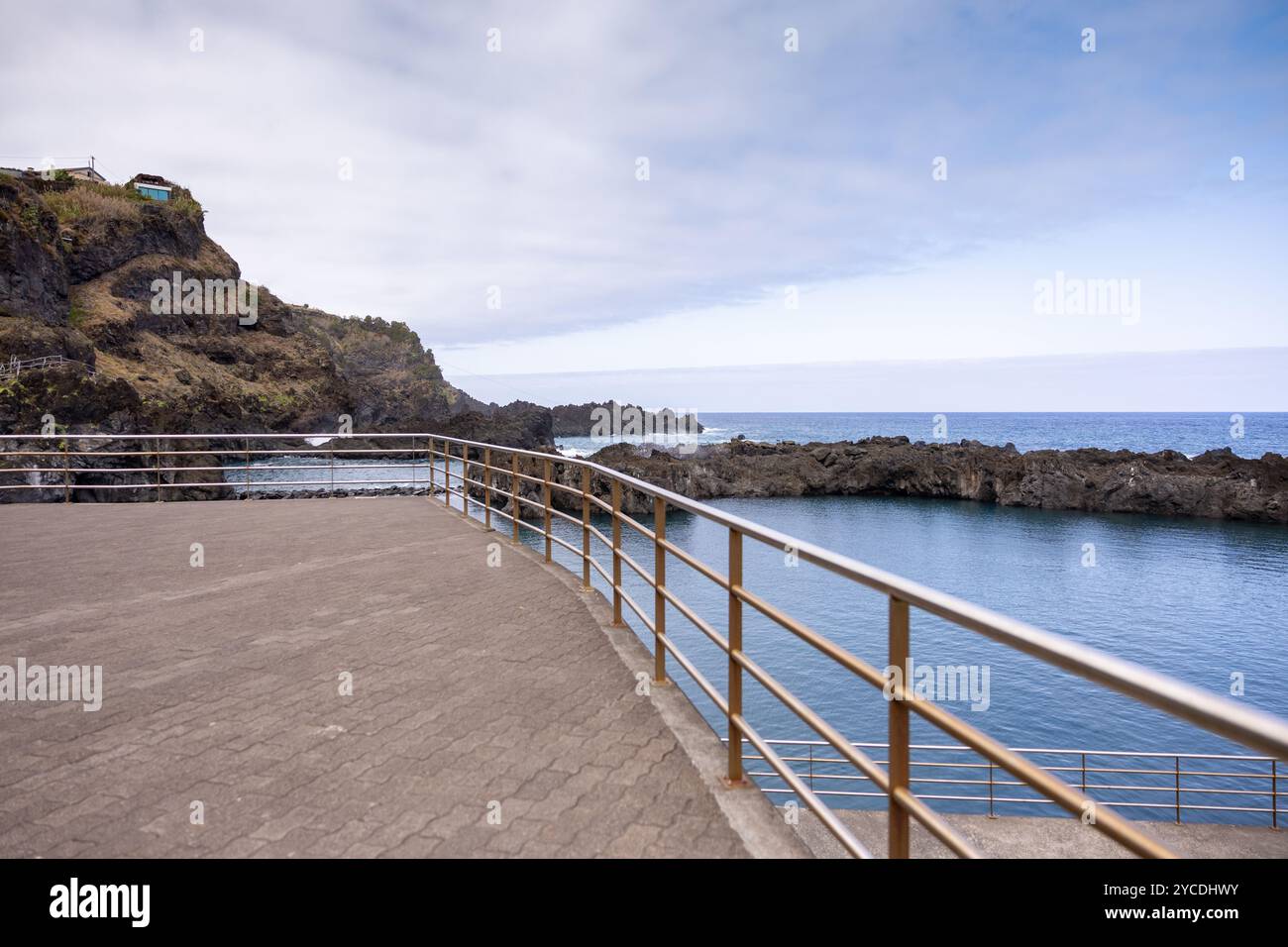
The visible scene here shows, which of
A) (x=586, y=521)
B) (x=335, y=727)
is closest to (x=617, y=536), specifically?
(x=586, y=521)

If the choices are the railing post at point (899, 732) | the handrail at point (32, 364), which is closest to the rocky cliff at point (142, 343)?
the handrail at point (32, 364)

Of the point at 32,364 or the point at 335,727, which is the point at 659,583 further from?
the point at 32,364

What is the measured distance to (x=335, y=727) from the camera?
161 inches

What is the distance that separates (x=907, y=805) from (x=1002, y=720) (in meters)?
22.1

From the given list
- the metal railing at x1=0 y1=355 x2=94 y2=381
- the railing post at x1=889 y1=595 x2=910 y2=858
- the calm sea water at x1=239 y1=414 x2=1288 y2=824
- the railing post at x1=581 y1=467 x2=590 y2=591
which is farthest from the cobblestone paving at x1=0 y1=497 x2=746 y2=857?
the metal railing at x1=0 y1=355 x2=94 y2=381

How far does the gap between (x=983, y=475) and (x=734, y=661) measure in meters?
61.4

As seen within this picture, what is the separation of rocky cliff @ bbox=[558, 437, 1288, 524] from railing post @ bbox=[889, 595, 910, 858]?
4434 centimetres

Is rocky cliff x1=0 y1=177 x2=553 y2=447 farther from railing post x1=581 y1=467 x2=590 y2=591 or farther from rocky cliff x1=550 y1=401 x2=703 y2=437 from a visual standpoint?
rocky cliff x1=550 y1=401 x2=703 y2=437

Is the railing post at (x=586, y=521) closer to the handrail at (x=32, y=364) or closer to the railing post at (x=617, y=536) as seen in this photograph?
the railing post at (x=617, y=536)

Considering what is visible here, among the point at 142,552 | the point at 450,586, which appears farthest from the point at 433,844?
the point at 142,552

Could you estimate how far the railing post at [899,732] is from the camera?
2084mm

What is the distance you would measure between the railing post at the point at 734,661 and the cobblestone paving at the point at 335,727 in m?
0.19

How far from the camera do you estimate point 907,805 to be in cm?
207

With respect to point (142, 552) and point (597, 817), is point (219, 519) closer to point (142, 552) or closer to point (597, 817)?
point (142, 552)
